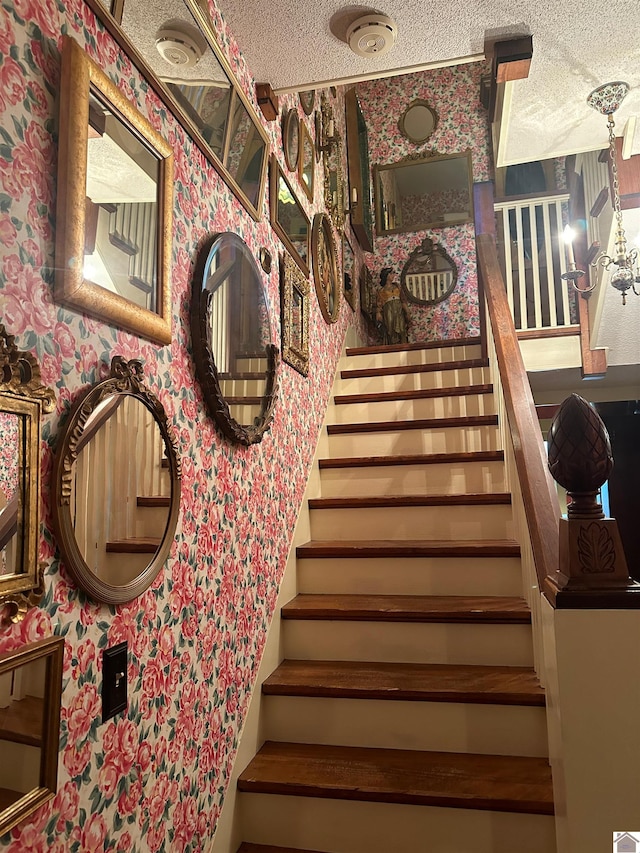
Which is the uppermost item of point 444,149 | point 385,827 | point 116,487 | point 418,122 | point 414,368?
point 418,122

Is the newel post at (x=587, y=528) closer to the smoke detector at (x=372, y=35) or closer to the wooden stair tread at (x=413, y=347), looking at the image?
the smoke detector at (x=372, y=35)

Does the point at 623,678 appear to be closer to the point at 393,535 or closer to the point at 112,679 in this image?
the point at 112,679

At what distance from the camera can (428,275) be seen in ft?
17.4

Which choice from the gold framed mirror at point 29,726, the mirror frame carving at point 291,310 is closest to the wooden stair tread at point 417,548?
the mirror frame carving at point 291,310

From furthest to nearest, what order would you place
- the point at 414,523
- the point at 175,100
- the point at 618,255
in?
the point at 618,255
the point at 414,523
the point at 175,100

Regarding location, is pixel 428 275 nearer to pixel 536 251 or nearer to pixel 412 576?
pixel 536 251

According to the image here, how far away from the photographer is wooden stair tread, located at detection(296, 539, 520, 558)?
7.41ft

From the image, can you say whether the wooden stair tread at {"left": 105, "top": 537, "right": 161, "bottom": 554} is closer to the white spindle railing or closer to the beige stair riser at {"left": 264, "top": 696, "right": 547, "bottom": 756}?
the beige stair riser at {"left": 264, "top": 696, "right": 547, "bottom": 756}

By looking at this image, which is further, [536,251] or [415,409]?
[536,251]

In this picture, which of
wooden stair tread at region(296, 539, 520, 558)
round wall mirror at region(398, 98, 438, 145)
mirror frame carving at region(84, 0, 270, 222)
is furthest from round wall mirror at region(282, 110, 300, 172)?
round wall mirror at region(398, 98, 438, 145)

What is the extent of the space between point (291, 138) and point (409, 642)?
7.34ft

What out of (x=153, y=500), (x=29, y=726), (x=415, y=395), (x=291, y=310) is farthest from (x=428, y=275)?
(x=29, y=726)

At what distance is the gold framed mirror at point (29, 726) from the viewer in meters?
0.82

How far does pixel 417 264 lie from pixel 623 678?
474 cm
